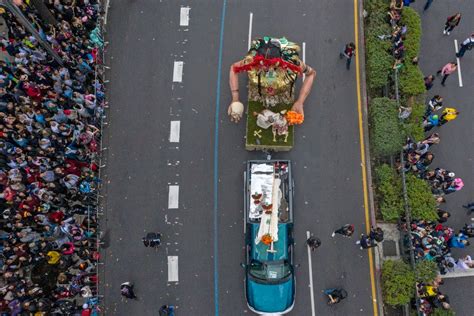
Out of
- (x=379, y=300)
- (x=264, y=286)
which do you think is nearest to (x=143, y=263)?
(x=264, y=286)

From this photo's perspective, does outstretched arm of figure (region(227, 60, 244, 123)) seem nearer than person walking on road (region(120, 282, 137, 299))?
No

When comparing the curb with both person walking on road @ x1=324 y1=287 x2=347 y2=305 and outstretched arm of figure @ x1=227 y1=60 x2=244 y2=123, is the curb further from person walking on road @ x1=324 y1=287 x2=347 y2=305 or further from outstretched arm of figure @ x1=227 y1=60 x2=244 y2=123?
outstretched arm of figure @ x1=227 y1=60 x2=244 y2=123

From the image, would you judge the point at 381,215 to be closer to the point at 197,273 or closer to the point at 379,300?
the point at 379,300

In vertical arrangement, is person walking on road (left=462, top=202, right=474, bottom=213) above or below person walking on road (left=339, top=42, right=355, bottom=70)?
below

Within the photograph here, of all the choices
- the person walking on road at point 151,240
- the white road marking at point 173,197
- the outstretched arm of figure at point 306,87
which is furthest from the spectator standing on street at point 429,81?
the person walking on road at point 151,240

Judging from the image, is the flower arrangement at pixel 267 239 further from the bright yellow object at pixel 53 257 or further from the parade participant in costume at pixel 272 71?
the bright yellow object at pixel 53 257

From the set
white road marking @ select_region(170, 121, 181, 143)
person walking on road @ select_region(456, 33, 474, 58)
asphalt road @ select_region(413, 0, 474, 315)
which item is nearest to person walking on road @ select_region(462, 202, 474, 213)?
asphalt road @ select_region(413, 0, 474, 315)
